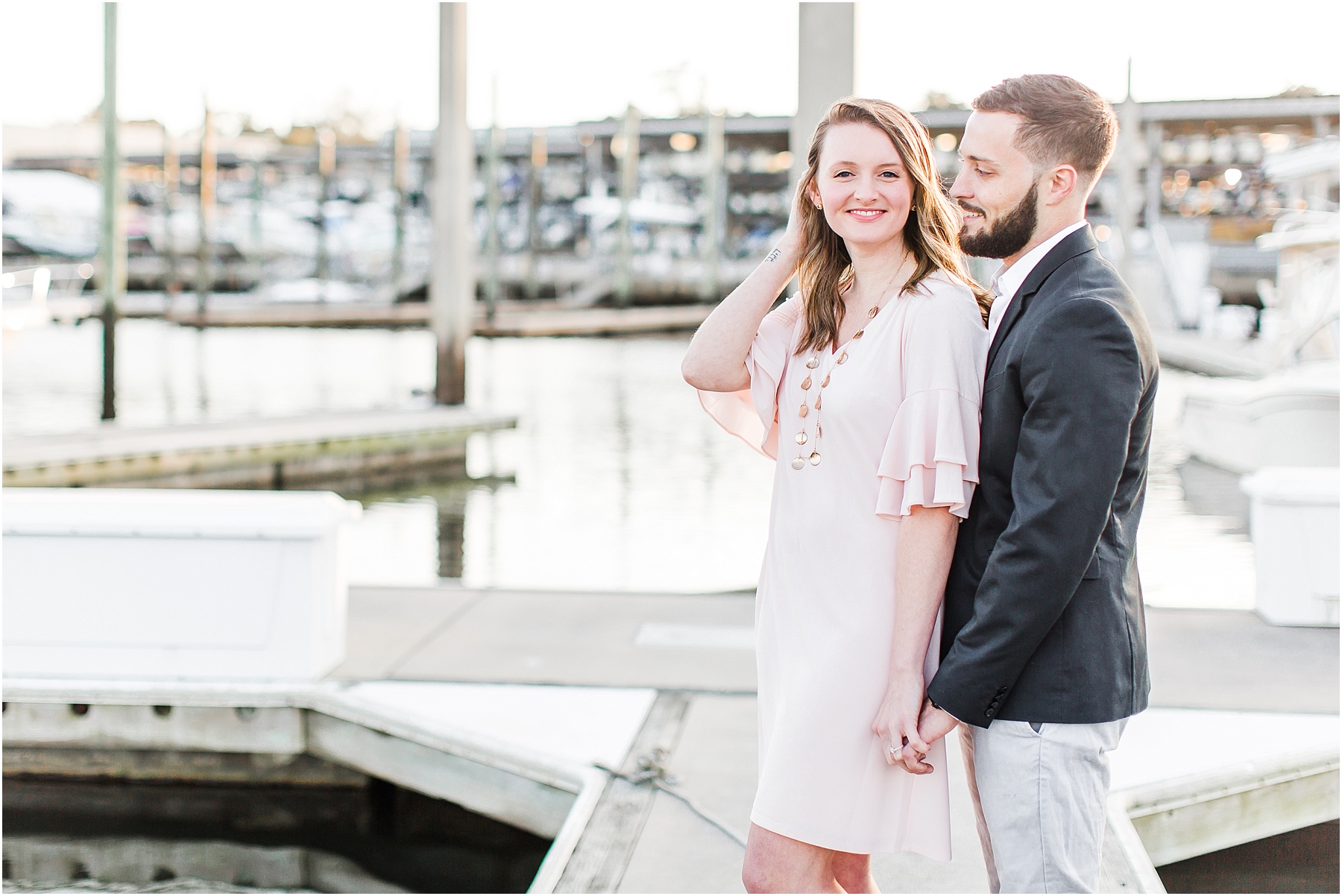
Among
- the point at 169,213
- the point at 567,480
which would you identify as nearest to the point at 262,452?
the point at 567,480

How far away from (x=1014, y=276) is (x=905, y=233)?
0.64ft

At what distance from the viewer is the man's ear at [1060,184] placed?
5.20ft

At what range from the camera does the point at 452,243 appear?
1312 cm

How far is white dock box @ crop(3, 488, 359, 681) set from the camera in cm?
389

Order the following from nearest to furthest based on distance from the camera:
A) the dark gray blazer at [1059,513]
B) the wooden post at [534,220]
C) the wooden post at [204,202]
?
the dark gray blazer at [1059,513]
the wooden post at [204,202]
the wooden post at [534,220]

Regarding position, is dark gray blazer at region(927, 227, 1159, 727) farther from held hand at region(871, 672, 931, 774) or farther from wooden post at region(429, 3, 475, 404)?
wooden post at region(429, 3, 475, 404)

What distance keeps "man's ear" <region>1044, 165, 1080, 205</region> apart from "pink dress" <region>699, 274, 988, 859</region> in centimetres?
18

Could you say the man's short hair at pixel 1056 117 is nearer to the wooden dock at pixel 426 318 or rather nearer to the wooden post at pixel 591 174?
the wooden dock at pixel 426 318

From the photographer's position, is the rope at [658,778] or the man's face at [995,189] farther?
the rope at [658,778]

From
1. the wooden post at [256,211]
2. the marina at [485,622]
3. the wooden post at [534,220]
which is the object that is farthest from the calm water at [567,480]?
the wooden post at [256,211]

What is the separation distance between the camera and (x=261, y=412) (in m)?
15.7

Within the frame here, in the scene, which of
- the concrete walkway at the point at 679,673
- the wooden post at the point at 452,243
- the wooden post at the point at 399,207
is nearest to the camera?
the concrete walkway at the point at 679,673

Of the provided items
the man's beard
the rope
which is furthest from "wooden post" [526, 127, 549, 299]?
the man's beard

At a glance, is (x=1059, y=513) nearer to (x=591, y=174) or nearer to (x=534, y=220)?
(x=534, y=220)
